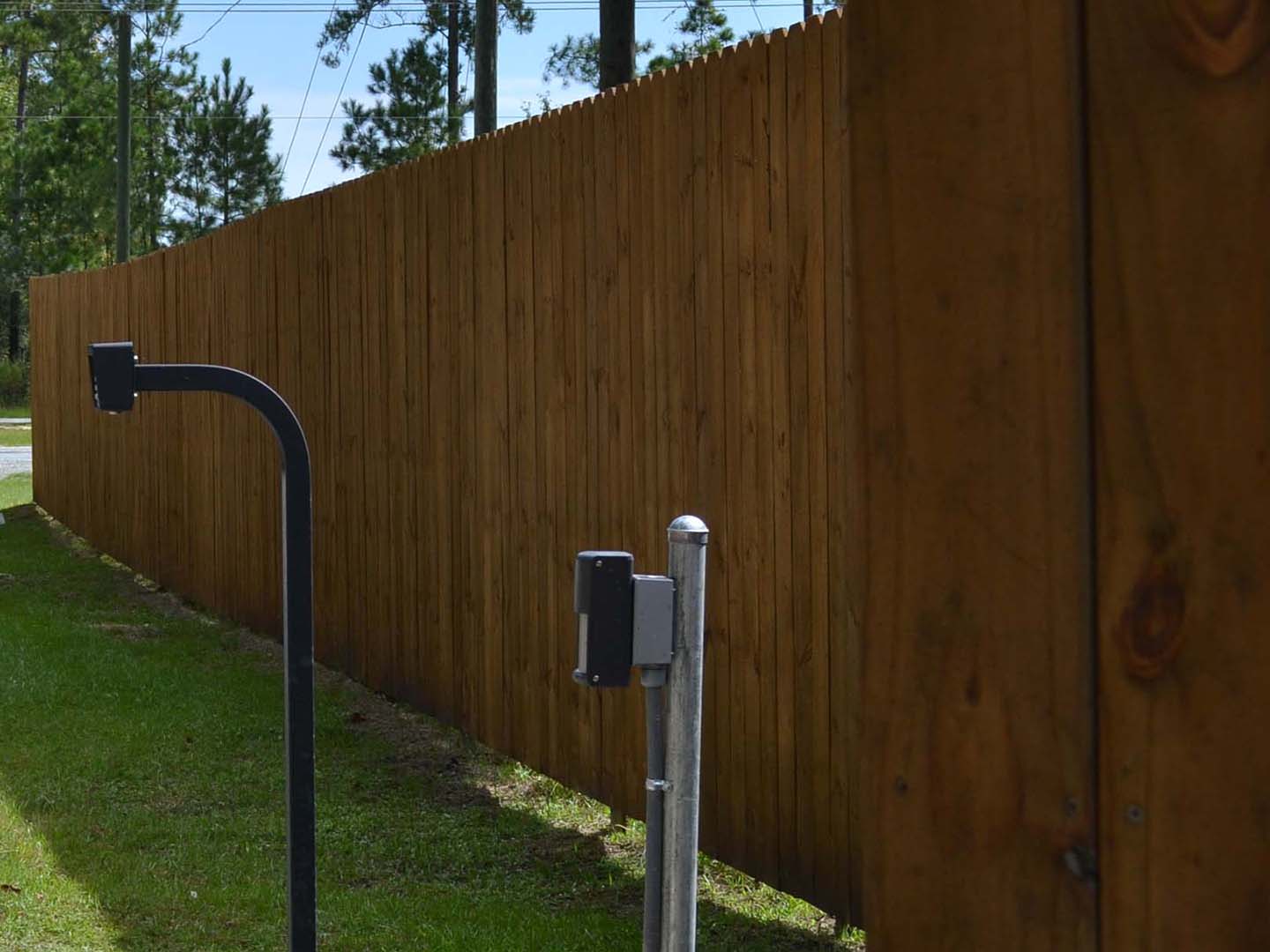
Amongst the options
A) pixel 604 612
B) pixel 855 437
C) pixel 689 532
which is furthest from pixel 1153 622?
pixel 689 532

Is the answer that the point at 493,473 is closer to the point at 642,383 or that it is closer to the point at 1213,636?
the point at 642,383

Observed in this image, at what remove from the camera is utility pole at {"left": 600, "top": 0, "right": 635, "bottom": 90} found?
9766mm

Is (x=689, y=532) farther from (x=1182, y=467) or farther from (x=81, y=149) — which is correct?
(x=81, y=149)

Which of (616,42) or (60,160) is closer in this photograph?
(616,42)

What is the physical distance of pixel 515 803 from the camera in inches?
229

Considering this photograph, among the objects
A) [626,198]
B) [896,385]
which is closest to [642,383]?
[626,198]

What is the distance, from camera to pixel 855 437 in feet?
4.15

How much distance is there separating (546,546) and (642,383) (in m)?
0.91

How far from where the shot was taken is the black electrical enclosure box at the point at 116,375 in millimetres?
3264

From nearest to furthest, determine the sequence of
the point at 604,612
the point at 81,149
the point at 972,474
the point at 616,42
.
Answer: the point at 972,474 < the point at 604,612 < the point at 616,42 < the point at 81,149

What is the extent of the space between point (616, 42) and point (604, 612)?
7.96m

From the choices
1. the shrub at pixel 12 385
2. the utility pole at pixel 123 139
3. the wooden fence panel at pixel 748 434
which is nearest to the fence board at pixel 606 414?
the wooden fence panel at pixel 748 434

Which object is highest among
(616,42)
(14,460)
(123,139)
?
(123,139)

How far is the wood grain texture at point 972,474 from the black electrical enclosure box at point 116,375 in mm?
2349
